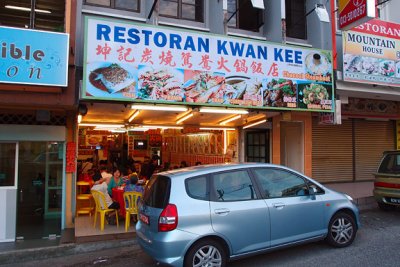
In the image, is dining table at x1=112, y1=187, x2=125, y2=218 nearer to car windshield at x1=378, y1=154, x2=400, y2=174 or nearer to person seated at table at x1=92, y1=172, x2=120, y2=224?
person seated at table at x1=92, y1=172, x2=120, y2=224

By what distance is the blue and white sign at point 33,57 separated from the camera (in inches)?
254

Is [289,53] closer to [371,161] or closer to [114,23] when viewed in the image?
[114,23]

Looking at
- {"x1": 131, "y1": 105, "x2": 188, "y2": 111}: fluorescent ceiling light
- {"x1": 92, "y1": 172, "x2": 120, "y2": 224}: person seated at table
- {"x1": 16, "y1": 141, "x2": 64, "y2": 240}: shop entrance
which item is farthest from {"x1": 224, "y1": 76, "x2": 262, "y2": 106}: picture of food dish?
{"x1": 16, "y1": 141, "x2": 64, "y2": 240}: shop entrance

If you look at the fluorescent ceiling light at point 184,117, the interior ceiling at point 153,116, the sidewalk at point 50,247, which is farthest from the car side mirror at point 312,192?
the fluorescent ceiling light at point 184,117

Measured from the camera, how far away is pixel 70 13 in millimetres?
7266

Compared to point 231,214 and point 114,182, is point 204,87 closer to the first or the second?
point 114,182

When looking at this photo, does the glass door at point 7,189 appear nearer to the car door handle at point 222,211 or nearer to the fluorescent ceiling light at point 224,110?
the fluorescent ceiling light at point 224,110

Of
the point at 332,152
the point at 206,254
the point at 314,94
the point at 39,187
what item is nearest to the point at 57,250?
the point at 39,187

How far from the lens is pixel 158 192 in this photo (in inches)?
205

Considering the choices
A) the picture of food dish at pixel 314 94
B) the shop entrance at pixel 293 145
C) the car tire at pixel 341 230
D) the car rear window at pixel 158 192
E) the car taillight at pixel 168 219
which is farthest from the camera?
the shop entrance at pixel 293 145

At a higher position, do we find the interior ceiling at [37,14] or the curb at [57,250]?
the interior ceiling at [37,14]

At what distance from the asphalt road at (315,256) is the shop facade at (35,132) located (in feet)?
5.63

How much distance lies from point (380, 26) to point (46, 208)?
11.5 metres

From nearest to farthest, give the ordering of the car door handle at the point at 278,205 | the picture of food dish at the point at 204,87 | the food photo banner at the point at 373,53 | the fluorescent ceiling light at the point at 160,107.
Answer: the car door handle at the point at 278,205 < the fluorescent ceiling light at the point at 160,107 < the picture of food dish at the point at 204,87 < the food photo banner at the point at 373,53
